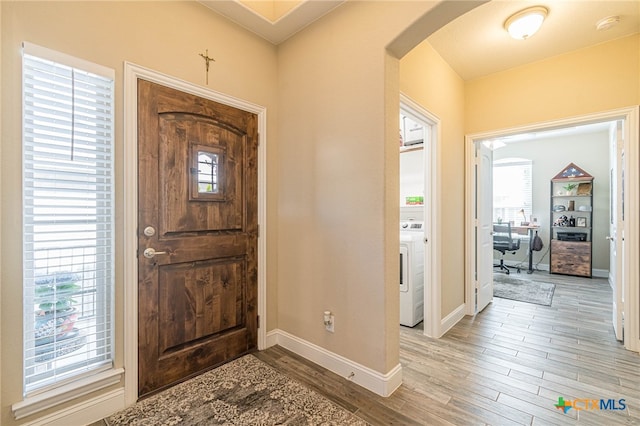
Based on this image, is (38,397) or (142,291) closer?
(38,397)

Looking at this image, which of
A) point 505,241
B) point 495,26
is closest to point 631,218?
point 495,26

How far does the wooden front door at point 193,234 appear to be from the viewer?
182 cm

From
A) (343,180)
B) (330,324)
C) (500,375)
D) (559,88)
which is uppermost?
(559,88)

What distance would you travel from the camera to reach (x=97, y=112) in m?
1.64

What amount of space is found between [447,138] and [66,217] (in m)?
3.20

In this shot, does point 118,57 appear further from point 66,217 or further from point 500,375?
point 500,375

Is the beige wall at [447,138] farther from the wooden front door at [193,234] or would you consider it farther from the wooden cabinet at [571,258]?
the wooden cabinet at [571,258]

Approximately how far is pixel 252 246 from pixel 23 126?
1558 millimetres

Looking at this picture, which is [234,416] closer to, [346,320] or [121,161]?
[346,320]

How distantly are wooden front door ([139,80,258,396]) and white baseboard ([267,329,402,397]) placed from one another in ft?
0.88

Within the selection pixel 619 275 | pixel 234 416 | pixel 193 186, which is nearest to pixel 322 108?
pixel 193 186

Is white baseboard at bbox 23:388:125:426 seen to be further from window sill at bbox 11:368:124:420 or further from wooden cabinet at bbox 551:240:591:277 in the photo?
wooden cabinet at bbox 551:240:591:277

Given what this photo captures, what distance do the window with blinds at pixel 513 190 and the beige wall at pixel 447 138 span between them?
3.94 m

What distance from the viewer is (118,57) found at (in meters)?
1.71
